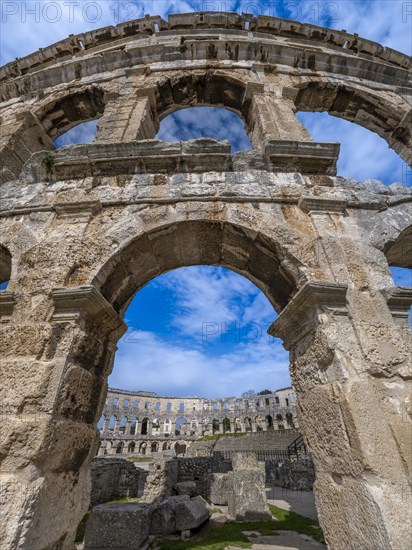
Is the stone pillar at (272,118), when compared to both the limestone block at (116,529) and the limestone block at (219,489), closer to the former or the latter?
the limestone block at (116,529)

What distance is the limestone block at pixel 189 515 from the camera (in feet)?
18.6

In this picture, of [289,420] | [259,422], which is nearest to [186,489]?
[289,420]

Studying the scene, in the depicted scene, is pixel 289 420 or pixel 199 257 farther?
pixel 289 420

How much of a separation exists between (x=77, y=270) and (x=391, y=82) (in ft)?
31.5

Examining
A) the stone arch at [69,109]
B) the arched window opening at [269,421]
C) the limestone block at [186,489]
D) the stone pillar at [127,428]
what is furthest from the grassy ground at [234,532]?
the stone pillar at [127,428]

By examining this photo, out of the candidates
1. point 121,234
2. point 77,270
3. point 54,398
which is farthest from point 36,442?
point 121,234

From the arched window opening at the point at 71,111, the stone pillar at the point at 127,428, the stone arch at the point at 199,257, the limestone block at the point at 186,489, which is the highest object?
the arched window opening at the point at 71,111

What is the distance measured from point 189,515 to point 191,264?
5.27 meters

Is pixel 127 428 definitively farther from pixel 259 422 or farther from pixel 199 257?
pixel 199 257

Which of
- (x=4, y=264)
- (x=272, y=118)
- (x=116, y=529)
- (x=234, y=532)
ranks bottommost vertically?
(x=234, y=532)

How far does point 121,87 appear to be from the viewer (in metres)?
6.79

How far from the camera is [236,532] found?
18.7 ft

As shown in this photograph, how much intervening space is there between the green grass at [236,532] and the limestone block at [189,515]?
0.19 meters

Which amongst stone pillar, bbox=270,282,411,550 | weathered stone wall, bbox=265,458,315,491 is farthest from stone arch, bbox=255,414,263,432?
stone pillar, bbox=270,282,411,550
